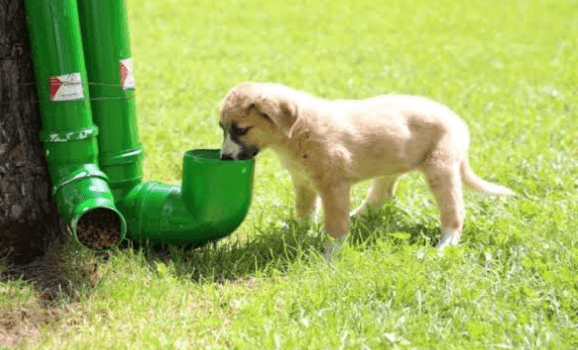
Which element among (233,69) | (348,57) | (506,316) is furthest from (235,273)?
(348,57)

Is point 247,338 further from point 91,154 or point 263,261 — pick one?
point 91,154

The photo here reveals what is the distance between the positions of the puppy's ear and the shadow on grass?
2.03 ft

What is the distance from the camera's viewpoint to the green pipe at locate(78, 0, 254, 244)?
3.61m

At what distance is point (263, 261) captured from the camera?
382cm

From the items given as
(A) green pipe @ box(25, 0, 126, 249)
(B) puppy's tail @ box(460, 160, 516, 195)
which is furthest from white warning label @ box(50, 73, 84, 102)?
(B) puppy's tail @ box(460, 160, 516, 195)

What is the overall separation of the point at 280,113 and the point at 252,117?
0.16 metres

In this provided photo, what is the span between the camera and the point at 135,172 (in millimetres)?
3891

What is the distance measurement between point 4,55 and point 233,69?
5.83 m

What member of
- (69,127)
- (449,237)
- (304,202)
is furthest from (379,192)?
(69,127)

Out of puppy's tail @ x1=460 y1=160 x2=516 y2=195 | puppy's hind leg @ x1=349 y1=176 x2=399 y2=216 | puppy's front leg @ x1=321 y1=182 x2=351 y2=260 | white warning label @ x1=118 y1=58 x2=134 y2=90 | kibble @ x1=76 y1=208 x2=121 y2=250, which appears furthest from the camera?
puppy's hind leg @ x1=349 y1=176 x2=399 y2=216

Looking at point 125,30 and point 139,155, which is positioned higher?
point 125,30

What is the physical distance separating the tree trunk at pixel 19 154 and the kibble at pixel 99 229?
31 centimetres

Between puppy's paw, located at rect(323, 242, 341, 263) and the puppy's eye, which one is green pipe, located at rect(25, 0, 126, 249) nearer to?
the puppy's eye

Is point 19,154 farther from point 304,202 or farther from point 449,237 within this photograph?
point 449,237
